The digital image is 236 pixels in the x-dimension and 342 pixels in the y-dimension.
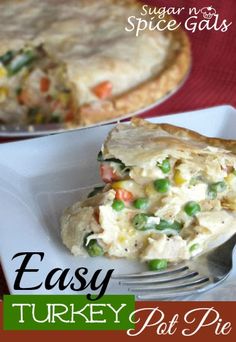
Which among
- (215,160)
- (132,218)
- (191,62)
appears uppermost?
(191,62)

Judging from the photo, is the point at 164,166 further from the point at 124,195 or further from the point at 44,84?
the point at 44,84

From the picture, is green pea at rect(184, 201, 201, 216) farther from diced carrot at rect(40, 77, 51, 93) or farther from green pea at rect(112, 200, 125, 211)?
diced carrot at rect(40, 77, 51, 93)

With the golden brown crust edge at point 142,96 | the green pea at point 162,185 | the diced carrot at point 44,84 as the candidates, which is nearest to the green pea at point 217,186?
the green pea at point 162,185

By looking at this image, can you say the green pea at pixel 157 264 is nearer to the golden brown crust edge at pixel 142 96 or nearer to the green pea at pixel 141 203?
the green pea at pixel 141 203

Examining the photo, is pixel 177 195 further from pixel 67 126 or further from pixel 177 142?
pixel 67 126

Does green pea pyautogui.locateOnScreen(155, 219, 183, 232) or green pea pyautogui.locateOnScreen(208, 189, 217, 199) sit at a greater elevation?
green pea pyautogui.locateOnScreen(208, 189, 217, 199)

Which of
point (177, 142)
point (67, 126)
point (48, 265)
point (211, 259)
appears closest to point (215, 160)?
point (177, 142)

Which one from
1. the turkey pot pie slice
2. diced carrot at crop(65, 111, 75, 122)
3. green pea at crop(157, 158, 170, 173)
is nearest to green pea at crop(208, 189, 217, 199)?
the turkey pot pie slice
